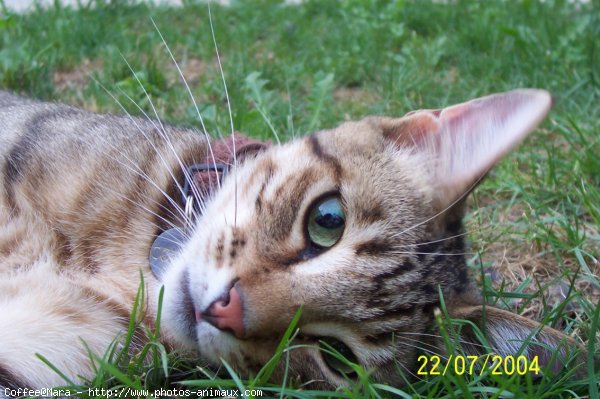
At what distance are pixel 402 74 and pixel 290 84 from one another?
2.40ft

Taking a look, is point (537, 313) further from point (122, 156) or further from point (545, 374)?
point (122, 156)

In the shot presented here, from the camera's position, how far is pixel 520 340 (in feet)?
5.41

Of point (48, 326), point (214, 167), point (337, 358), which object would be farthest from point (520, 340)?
point (48, 326)

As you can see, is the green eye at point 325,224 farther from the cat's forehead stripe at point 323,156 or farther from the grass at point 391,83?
the grass at point 391,83

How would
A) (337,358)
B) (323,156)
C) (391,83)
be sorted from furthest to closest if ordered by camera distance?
(391,83) → (323,156) → (337,358)

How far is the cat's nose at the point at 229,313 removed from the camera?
1485 millimetres

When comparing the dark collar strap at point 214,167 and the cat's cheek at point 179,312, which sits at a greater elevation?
the dark collar strap at point 214,167

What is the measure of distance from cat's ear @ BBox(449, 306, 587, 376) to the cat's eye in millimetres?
317

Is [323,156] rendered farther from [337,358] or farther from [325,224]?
[337,358]

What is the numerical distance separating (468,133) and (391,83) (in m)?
2.28

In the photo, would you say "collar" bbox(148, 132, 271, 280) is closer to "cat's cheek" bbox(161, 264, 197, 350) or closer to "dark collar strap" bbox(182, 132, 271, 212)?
"dark collar strap" bbox(182, 132, 271, 212)

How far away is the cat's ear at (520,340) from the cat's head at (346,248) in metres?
0.03

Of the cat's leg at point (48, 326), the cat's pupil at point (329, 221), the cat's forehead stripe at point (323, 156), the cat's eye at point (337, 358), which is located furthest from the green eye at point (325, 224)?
the cat's leg at point (48, 326)

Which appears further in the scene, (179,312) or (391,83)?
(391,83)
